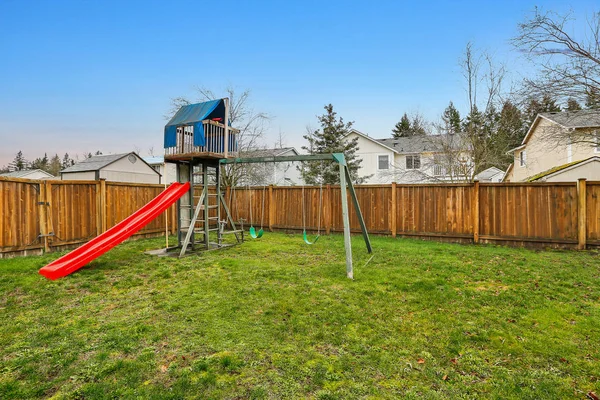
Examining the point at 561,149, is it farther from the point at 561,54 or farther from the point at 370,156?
the point at 370,156

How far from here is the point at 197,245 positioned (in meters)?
7.76

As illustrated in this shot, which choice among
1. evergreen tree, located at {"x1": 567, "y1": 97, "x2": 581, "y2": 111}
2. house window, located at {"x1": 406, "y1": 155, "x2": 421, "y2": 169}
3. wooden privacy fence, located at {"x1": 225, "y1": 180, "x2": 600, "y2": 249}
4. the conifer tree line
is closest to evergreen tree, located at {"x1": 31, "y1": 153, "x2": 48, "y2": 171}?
the conifer tree line

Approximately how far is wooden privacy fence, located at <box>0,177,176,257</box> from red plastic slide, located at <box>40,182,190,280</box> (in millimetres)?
532

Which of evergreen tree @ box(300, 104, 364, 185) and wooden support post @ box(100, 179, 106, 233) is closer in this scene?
wooden support post @ box(100, 179, 106, 233)

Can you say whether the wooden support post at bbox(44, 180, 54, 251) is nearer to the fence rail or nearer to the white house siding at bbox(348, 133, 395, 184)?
the fence rail

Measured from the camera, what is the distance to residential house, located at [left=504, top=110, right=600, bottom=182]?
8.77m

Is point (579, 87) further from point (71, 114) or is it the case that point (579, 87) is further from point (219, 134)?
point (71, 114)

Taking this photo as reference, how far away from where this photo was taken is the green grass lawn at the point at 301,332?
6.93 ft

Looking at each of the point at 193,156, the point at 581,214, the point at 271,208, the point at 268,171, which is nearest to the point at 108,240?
the point at 193,156

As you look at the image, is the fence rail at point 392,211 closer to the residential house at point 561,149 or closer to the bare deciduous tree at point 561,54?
the residential house at point 561,149

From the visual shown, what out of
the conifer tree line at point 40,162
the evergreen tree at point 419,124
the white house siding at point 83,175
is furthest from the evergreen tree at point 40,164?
the evergreen tree at point 419,124

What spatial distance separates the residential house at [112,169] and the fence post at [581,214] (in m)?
23.5

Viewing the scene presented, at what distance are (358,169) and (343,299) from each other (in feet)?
70.4

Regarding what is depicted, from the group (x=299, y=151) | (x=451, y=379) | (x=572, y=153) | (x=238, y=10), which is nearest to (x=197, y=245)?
(x=451, y=379)
